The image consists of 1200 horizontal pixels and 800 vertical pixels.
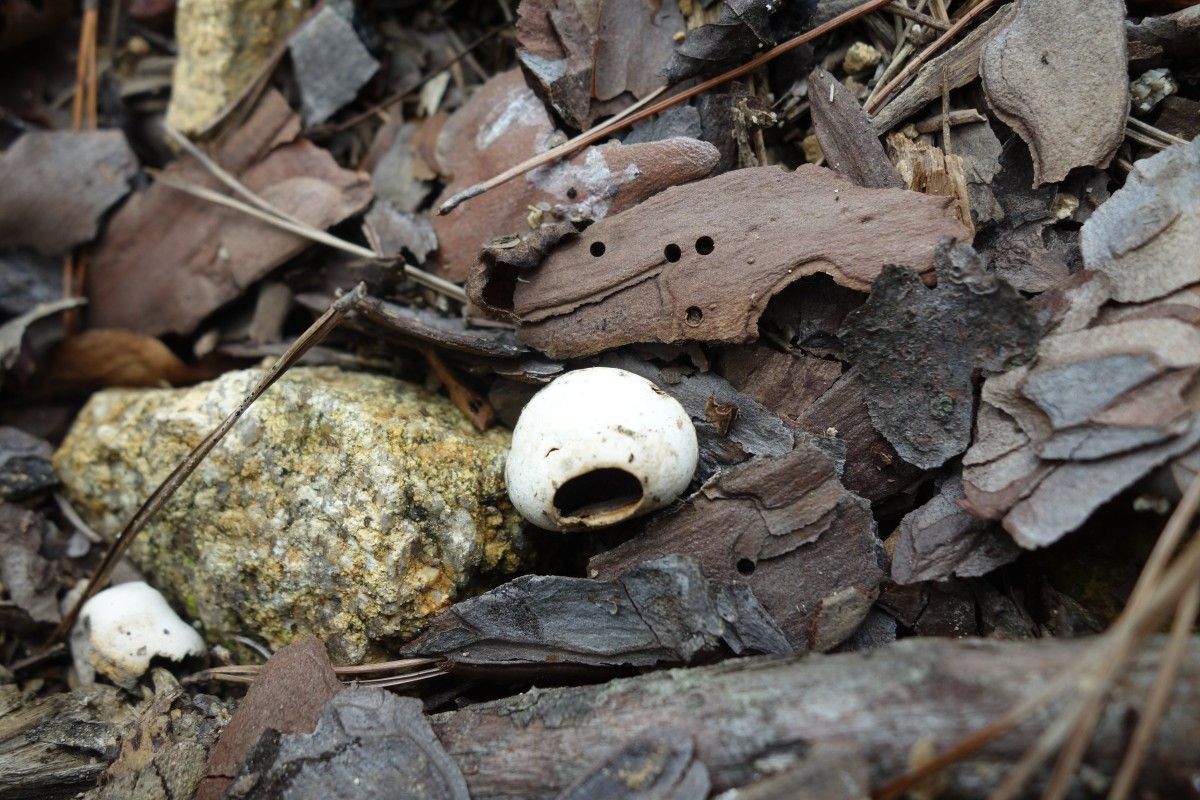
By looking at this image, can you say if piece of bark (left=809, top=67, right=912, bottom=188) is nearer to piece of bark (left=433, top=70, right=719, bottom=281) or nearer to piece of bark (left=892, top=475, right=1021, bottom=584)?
piece of bark (left=433, top=70, right=719, bottom=281)

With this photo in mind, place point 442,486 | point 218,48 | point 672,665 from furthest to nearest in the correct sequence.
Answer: point 218,48 < point 442,486 < point 672,665

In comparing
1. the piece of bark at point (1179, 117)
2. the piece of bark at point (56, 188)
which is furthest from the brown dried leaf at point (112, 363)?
the piece of bark at point (1179, 117)

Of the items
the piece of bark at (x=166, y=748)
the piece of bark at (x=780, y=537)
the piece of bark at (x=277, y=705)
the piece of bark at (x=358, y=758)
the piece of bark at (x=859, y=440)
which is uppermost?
the piece of bark at (x=859, y=440)

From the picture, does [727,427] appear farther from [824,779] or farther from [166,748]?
[166,748]

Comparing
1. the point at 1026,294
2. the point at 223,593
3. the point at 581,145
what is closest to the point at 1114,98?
the point at 1026,294

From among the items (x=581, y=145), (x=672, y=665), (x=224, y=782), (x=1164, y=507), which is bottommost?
(x=224, y=782)

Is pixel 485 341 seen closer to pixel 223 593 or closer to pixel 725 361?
pixel 725 361

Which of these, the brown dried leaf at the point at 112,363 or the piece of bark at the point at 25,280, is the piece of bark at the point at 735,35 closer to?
the brown dried leaf at the point at 112,363

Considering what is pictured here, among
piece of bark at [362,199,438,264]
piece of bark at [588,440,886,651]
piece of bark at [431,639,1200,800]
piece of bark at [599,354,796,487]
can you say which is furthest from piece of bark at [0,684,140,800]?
piece of bark at [599,354,796,487]
